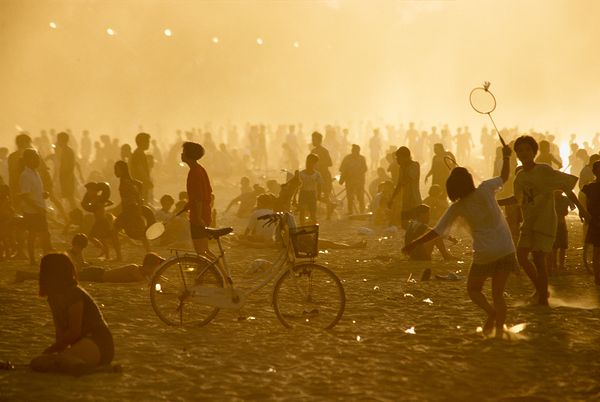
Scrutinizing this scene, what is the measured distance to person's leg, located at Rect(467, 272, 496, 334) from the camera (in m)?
8.32

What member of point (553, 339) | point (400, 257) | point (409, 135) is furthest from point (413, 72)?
point (553, 339)

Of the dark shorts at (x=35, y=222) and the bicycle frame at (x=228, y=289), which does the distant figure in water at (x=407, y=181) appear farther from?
the bicycle frame at (x=228, y=289)

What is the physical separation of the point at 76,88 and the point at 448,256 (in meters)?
57.9

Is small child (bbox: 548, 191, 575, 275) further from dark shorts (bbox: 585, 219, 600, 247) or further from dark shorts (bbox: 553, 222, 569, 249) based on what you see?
dark shorts (bbox: 585, 219, 600, 247)

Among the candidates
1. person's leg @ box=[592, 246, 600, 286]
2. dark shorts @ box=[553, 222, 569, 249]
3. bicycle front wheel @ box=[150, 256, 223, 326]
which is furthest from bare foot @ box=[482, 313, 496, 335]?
dark shorts @ box=[553, 222, 569, 249]

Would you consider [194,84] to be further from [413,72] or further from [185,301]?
[185,301]

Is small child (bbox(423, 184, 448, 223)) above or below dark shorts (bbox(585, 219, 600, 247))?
above

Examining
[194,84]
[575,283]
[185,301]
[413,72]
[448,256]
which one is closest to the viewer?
[185,301]

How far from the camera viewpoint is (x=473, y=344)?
8.05 metres

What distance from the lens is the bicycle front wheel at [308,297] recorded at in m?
8.67

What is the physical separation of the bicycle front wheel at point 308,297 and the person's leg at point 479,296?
121 centimetres

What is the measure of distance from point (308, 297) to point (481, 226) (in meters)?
1.89

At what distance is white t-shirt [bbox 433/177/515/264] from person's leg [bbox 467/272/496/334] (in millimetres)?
203

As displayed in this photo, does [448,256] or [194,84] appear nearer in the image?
[448,256]
